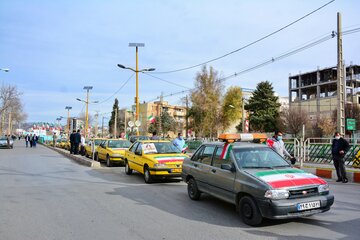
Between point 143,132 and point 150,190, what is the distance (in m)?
77.4

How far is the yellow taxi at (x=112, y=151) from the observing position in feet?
53.0

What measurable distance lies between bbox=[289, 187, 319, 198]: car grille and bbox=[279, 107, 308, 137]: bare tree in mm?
52094

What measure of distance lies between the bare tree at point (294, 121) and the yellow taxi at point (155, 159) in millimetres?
47078

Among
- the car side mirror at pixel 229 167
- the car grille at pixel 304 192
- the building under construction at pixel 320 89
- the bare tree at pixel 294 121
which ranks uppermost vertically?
the building under construction at pixel 320 89

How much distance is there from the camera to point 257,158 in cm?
653

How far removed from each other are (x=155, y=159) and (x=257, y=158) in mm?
4733

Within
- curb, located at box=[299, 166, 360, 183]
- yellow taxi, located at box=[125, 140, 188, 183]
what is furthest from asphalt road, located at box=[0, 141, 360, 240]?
curb, located at box=[299, 166, 360, 183]

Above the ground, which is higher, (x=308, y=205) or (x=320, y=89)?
(x=320, y=89)

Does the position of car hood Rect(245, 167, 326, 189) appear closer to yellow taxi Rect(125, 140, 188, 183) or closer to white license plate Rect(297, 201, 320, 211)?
white license plate Rect(297, 201, 320, 211)

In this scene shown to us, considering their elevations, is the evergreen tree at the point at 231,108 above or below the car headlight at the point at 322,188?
above

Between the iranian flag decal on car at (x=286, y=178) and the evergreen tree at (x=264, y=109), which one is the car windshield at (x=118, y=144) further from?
the evergreen tree at (x=264, y=109)

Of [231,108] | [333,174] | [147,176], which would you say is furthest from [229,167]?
[231,108]

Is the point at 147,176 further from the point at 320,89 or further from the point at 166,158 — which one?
the point at 320,89

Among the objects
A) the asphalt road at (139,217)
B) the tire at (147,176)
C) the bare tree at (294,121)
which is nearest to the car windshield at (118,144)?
the tire at (147,176)
